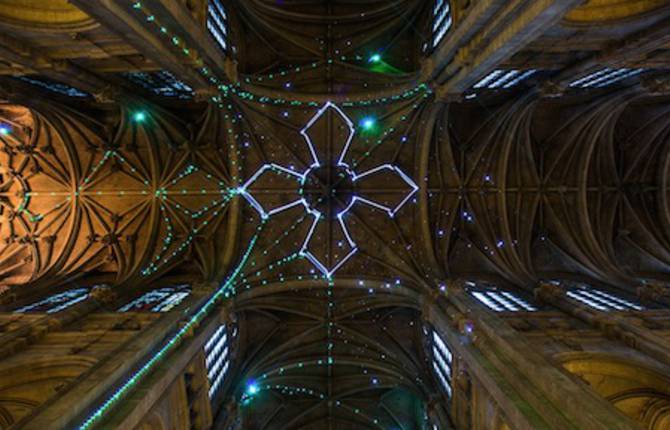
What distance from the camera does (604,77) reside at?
17297 millimetres

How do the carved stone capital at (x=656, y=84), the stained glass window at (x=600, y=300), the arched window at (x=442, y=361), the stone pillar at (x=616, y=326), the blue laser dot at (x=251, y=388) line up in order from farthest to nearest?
the blue laser dot at (x=251, y=388) → the arched window at (x=442, y=361) → the stained glass window at (x=600, y=300) → the carved stone capital at (x=656, y=84) → the stone pillar at (x=616, y=326)

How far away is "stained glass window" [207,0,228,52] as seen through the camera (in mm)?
17866

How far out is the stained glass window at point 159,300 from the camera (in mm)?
17002

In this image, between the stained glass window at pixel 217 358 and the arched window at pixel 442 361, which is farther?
the arched window at pixel 442 361

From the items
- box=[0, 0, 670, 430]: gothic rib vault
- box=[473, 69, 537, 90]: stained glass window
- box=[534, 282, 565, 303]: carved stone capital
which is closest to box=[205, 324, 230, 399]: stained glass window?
box=[0, 0, 670, 430]: gothic rib vault

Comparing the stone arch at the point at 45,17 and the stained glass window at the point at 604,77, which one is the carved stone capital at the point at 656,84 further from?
the stone arch at the point at 45,17

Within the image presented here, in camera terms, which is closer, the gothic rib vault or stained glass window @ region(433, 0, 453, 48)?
stained glass window @ region(433, 0, 453, 48)

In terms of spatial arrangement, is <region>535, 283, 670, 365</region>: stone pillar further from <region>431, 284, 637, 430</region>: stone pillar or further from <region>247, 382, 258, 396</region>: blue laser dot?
<region>247, 382, 258, 396</region>: blue laser dot

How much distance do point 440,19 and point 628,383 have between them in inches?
649

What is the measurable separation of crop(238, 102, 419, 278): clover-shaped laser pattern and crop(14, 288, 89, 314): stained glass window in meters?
9.12

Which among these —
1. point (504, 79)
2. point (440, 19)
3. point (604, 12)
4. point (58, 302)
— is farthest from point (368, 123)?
point (58, 302)

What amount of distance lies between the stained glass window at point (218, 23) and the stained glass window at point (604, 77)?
49.8 feet

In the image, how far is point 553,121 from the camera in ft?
71.8

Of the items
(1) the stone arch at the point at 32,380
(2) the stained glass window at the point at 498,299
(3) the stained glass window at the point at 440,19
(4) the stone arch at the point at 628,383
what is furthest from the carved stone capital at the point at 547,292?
(1) the stone arch at the point at 32,380
